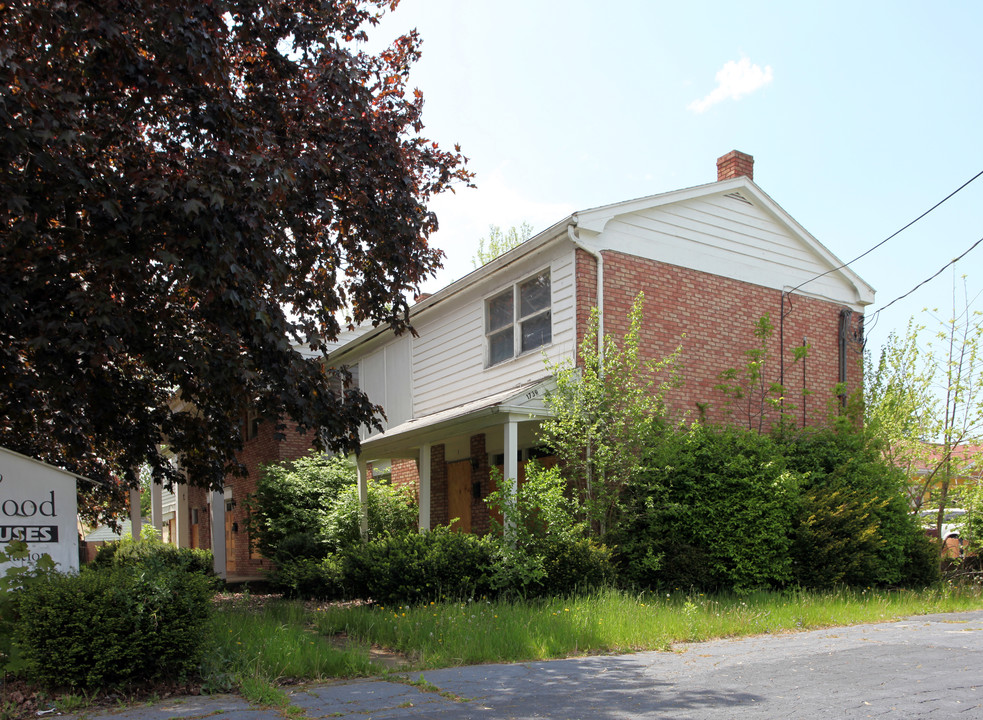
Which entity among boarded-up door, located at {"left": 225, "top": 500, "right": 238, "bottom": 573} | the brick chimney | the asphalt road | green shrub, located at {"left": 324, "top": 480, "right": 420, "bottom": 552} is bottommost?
boarded-up door, located at {"left": 225, "top": 500, "right": 238, "bottom": 573}

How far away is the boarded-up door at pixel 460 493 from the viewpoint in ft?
55.3

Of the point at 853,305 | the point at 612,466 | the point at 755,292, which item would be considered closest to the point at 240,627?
the point at 612,466

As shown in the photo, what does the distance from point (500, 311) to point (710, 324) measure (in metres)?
3.74

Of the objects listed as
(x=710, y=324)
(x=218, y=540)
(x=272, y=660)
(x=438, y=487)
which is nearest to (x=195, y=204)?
(x=272, y=660)

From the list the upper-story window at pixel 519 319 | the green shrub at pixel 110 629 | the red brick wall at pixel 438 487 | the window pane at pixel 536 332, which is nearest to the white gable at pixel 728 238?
the upper-story window at pixel 519 319

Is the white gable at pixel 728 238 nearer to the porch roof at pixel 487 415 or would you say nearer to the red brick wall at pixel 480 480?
the porch roof at pixel 487 415

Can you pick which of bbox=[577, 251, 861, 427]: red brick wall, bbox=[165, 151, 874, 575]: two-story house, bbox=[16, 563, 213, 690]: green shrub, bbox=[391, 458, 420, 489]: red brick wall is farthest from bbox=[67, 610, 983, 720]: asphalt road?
bbox=[391, 458, 420, 489]: red brick wall

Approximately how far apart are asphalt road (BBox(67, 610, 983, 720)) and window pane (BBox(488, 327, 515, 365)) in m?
7.46

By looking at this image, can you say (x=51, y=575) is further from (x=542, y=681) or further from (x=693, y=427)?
(x=693, y=427)

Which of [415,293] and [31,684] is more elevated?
[415,293]

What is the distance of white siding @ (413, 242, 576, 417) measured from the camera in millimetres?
13594

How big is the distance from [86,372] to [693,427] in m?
8.13

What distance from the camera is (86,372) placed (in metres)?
9.63

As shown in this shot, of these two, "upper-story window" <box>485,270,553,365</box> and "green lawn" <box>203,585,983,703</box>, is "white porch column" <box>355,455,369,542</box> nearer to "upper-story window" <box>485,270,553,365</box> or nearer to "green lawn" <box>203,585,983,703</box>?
"upper-story window" <box>485,270,553,365</box>
